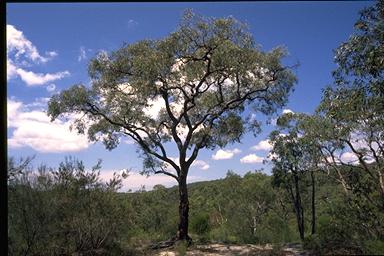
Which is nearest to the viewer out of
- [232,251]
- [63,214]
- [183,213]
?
[63,214]

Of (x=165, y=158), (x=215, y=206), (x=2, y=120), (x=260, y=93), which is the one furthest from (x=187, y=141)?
(x=215, y=206)

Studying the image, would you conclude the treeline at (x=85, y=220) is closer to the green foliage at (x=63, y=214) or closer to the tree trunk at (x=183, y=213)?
the green foliage at (x=63, y=214)

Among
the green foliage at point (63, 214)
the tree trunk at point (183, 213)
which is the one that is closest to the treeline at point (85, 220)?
the green foliage at point (63, 214)

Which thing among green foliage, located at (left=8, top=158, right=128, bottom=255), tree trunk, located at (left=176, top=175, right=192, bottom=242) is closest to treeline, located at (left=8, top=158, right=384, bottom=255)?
green foliage, located at (left=8, top=158, right=128, bottom=255)

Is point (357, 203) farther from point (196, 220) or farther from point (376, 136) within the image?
point (196, 220)

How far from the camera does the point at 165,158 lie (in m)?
14.3

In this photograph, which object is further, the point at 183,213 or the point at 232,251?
the point at 183,213

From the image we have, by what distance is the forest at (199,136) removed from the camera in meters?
8.12

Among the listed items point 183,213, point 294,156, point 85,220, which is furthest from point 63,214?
point 294,156

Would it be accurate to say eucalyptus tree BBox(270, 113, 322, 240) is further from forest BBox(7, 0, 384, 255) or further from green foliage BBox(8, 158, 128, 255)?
green foliage BBox(8, 158, 128, 255)

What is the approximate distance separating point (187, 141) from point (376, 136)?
5.99 m

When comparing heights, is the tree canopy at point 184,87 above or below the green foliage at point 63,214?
above

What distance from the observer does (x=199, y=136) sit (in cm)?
1518

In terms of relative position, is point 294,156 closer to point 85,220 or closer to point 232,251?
point 232,251
